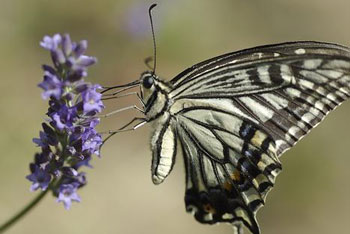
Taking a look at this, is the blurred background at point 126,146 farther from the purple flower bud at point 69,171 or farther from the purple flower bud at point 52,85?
the purple flower bud at point 52,85

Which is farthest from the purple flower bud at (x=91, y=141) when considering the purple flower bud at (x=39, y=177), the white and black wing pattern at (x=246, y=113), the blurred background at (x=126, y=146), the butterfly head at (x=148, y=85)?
the blurred background at (x=126, y=146)

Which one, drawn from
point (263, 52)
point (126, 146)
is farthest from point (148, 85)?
point (126, 146)

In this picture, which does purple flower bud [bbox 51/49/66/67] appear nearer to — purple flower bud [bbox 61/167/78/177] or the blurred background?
purple flower bud [bbox 61/167/78/177]

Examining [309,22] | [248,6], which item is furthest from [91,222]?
[309,22]

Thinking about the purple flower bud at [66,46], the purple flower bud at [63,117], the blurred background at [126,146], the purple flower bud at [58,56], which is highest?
the blurred background at [126,146]

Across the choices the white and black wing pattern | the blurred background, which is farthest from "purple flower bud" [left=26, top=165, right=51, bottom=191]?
the blurred background
